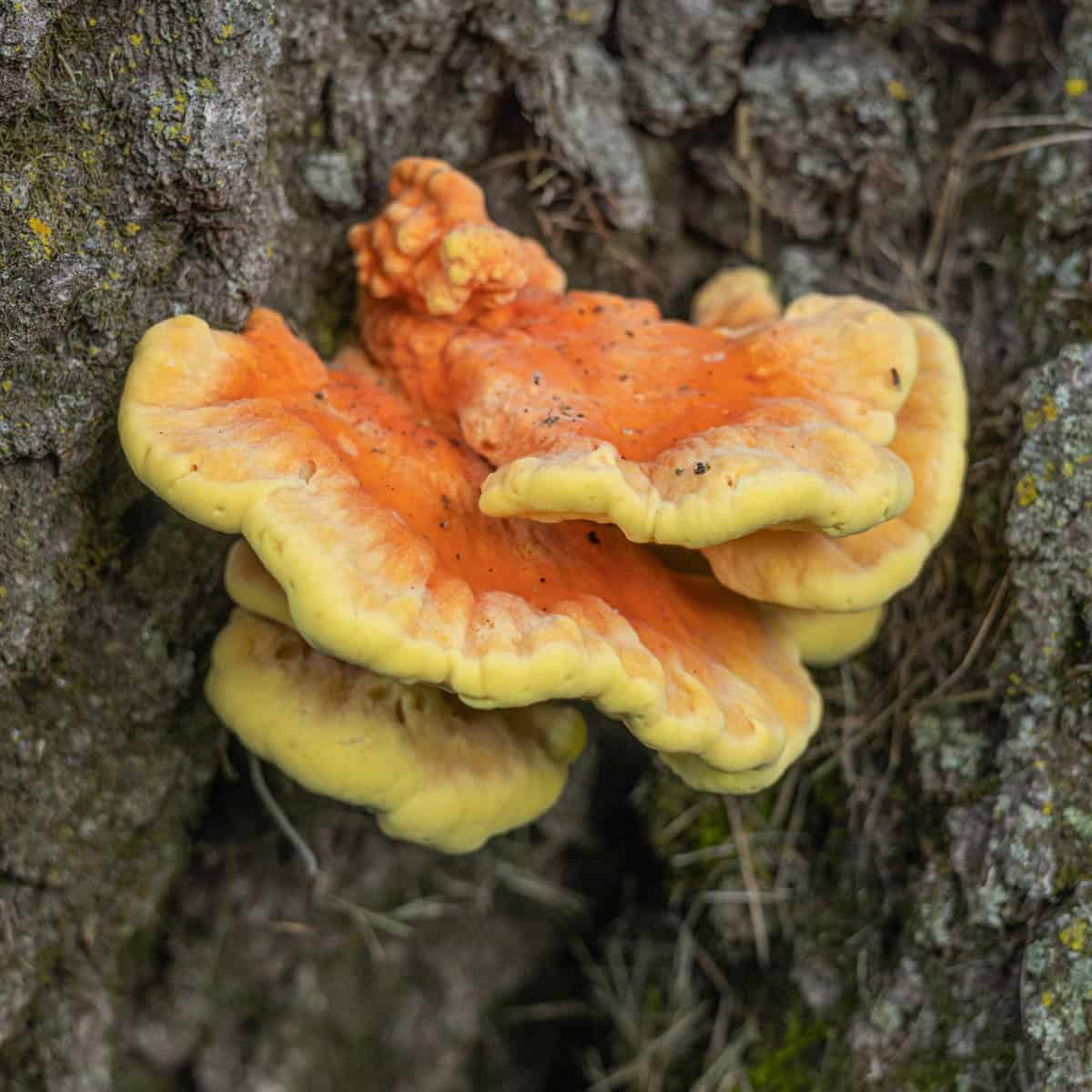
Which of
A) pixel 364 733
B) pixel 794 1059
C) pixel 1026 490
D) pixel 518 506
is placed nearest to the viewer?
pixel 518 506

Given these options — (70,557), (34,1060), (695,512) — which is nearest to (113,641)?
(70,557)

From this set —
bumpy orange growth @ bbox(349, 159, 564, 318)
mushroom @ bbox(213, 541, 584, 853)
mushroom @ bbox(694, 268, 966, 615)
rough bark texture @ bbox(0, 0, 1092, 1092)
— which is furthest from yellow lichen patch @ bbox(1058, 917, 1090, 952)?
bumpy orange growth @ bbox(349, 159, 564, 318)

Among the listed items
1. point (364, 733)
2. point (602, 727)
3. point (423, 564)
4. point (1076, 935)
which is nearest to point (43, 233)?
point (423, 564)

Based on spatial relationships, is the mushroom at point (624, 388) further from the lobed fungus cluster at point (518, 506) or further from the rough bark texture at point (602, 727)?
the rough bark texture at point (602, 727)

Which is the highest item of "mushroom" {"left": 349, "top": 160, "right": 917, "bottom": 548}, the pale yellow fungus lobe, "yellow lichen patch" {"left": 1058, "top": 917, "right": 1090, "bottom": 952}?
"mushroom" {"left": 349, "top": 160, "right": 917, "bottom": 548}

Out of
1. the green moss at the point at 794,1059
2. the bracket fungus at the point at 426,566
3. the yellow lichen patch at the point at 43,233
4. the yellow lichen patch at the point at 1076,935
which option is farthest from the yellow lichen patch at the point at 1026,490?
the yellow lichen patch at the point at 43,233

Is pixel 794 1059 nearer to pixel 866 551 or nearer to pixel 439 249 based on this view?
pixel 866 551

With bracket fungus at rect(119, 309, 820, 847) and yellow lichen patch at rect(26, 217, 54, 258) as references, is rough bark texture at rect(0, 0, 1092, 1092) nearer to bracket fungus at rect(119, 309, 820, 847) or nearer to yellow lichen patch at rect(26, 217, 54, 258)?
yellow lichen patch at rect(26, 217, 54, 258)
